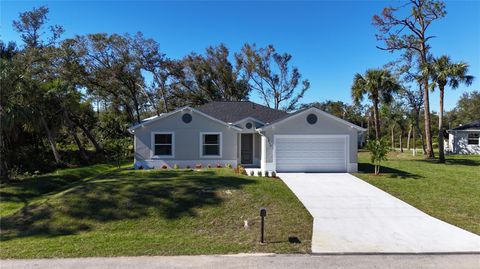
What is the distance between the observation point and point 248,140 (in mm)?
21078

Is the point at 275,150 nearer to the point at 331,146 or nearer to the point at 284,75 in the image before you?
the point at 331,146

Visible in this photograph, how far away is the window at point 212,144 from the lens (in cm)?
1956

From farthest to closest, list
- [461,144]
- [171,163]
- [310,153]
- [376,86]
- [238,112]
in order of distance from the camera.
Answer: [461,144] → [376,86] → [238,112] → [171,163] → [310,153]

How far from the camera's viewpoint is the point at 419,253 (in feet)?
21.9

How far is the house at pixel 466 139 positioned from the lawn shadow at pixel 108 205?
32.0m

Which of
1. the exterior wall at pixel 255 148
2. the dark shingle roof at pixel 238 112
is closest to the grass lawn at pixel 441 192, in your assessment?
the exterior wall at pixel 255 148

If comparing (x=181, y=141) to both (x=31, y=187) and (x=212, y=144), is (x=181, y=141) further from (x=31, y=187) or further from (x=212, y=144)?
(x=31, y=187)

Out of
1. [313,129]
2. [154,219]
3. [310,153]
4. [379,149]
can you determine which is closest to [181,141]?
[310,153]

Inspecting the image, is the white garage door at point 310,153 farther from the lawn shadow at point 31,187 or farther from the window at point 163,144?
the lawn shadow at point 31,187

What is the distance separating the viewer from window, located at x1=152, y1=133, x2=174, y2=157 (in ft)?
63.1

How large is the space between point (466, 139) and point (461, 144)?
0.72 meters

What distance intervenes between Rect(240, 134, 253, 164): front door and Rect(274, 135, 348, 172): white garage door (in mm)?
3915

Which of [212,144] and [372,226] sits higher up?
[212,144]

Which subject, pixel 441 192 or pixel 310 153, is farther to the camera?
pixel 310 153
